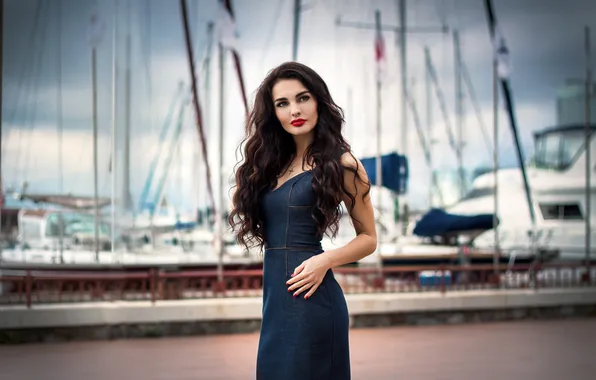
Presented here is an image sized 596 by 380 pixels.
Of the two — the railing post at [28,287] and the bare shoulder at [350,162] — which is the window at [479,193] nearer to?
the railing post at [28,287]

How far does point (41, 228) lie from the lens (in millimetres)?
12047

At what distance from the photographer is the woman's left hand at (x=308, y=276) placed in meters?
2.09

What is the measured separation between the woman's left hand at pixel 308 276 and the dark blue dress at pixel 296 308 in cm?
3

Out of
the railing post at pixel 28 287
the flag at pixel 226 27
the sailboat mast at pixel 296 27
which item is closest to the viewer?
the railing post at pixel 28 287

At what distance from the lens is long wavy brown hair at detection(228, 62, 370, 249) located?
6.98ft

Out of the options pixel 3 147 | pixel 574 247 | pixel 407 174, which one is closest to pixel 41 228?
pixel 3 147

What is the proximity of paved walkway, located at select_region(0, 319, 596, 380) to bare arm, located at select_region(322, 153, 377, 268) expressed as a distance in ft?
13.6

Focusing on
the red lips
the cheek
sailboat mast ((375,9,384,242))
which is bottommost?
the red lips

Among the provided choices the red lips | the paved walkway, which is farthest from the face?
the paved walkway

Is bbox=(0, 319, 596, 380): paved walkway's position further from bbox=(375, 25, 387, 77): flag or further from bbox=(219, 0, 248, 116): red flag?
bbox=(375, 25, 387, 77): flag

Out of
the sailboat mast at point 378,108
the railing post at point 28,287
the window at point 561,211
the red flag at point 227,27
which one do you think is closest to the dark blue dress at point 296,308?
the railing post at point 28,287

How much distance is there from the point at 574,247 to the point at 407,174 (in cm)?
631

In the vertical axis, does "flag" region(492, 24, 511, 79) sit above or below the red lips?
above

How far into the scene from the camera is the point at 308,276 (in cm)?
209
